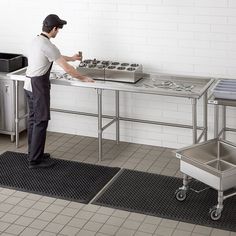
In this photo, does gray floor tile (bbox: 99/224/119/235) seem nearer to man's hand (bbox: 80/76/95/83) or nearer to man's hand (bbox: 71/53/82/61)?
man's hand (bbox: 80/76/95/83)

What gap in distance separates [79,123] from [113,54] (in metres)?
1.01

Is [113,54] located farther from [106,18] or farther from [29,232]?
[29,232]

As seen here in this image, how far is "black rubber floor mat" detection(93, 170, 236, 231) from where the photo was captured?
4.85 metres

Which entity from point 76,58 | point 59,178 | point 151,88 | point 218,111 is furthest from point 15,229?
point 218,111

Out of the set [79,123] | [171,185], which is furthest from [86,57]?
[171,185]

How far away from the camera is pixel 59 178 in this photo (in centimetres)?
566

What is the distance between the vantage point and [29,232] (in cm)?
462

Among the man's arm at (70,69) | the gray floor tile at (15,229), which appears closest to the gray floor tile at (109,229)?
the gray floor tile at (15,229)

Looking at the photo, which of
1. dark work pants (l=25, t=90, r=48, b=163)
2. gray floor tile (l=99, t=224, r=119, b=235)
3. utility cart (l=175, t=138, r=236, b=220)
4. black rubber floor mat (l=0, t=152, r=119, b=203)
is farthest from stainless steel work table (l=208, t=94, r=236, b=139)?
dark work pants (l=25, t=90, r=48, b=163)

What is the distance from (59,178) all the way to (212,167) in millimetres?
1628

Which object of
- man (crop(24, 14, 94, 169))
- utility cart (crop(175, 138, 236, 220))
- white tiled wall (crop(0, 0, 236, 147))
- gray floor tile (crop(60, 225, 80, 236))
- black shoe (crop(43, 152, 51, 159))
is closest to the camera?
gray floor tile (crop(60, 225, 80, 236))

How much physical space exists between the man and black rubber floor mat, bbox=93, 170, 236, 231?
0.93 meters

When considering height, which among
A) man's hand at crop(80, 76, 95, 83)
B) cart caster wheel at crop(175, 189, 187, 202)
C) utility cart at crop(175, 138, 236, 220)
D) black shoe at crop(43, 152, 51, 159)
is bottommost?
cart caster wheel at crop(175, 189, 187, 202)

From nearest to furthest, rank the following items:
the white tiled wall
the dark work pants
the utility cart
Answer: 1. the utility cart
2. the dark work pants
3. the white tiled wall
